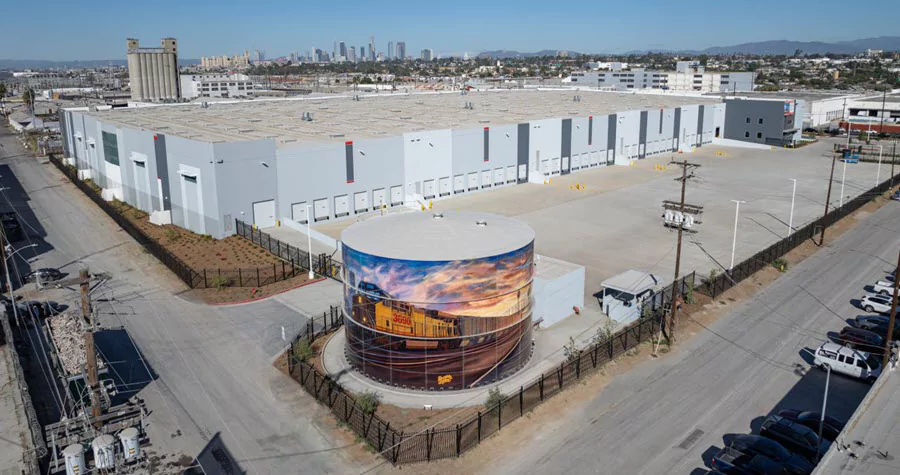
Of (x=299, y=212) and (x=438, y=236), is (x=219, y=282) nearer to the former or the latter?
(x=299, y=212)

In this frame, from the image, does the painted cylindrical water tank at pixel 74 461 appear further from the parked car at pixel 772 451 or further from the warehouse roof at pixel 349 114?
the warehouse roof at pixel 349 114

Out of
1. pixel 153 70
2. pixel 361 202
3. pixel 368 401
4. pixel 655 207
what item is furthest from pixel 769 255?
pixel 153 70

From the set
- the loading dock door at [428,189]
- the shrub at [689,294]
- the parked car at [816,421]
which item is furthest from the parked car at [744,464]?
the loading dock door at [428,189]

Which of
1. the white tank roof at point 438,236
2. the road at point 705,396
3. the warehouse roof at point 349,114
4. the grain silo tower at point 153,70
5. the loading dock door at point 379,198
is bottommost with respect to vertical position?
the road at point 705,396

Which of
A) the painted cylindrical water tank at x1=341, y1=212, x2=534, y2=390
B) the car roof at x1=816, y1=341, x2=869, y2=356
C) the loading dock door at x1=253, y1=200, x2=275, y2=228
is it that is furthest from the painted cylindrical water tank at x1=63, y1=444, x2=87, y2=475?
the loading dock door at x1=253, y1=200, x2=275, y2=228

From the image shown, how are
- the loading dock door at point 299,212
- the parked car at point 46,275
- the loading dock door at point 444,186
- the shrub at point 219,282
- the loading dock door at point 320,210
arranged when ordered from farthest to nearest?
1. the loading dock door at point 444,186
2. the loading dock door at point 320,210
3. the loading dock door at point 299,212
4. the parked car at point 46,275
5. the shrub at point 219,282
